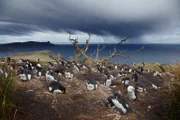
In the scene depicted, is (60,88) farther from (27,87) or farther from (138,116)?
(138,116)

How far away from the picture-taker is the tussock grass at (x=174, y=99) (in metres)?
7.70

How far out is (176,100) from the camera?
303 inches

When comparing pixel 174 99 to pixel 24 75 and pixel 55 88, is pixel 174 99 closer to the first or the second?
pixel 55 88

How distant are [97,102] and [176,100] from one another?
3.33m

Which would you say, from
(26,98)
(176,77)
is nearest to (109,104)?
(176,77)

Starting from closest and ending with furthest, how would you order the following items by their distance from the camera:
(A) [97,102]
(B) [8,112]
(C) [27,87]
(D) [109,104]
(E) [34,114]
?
(B) [8,112] → (E) [34,114] → (D) [109,104] → (A) [97,102] → (C) [27,87]

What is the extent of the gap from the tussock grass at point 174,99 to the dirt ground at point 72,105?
74cm

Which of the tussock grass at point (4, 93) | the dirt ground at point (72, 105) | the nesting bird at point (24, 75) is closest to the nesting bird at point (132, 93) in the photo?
the dirt ground at point (72, 105)

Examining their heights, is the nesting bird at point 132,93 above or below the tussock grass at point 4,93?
below

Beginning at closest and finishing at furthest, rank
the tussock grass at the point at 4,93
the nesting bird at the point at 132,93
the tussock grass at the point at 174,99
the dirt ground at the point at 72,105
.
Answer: the tussock grass at the point at 4,93 → the dirt ground at the point at 72,105 → the tussock grass at the point at 174,99 → the nesting bird at the point at 132,93

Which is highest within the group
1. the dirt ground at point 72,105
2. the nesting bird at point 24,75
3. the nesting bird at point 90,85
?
the nesting bird at point 24,75

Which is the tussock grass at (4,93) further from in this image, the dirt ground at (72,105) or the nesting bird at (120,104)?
the nesting bird at (120,104)

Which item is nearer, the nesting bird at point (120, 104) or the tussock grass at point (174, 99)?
the tussock grass at point (174, 99)

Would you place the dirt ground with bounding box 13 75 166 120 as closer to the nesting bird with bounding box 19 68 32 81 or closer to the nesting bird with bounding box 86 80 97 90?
the nesting bird with bounding box 86 80 97 90
